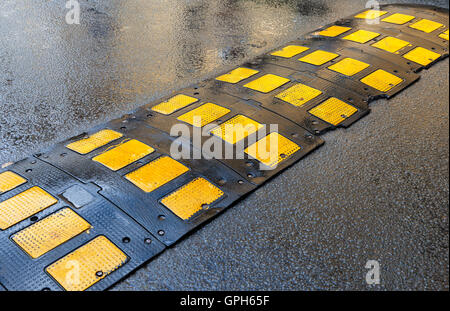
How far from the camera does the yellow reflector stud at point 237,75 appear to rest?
439cm

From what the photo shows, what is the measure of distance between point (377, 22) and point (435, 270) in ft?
13.9

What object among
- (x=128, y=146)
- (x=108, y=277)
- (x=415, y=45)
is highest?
(x=415, y=45)

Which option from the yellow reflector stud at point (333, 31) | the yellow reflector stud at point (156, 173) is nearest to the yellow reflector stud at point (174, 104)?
the yellow reflector stud at point (156, 173)

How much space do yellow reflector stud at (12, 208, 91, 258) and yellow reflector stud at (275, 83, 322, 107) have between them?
217 centimetres

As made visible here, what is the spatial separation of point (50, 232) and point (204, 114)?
1.66 m

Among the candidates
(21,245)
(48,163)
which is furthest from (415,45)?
(21,245)

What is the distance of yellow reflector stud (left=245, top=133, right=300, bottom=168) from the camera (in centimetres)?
328

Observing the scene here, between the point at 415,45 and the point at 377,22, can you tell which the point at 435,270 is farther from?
the point at 377,22

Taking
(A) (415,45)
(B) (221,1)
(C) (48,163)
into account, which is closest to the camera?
(C) (48,163)

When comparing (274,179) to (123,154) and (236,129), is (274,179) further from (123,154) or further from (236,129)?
A: (123,154)

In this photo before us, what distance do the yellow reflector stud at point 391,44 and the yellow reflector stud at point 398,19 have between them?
66cm

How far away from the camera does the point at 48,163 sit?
3148 millimetres

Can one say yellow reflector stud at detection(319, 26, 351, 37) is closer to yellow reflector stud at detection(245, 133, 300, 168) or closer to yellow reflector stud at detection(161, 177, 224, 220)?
yellow reflector stud at detection(245, 133, 300, 168)

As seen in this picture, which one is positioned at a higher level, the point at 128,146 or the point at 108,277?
the point at 128,146
